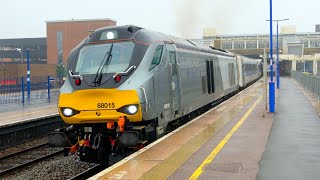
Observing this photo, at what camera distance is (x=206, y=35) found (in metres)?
130

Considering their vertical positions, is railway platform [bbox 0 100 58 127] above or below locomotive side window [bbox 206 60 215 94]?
below

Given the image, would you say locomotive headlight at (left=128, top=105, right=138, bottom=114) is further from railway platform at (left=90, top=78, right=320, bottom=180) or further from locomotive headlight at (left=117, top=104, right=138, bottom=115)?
railway platform at (left=90, top=78, right=320, bottom=180)

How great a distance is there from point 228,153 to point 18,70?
137 ft

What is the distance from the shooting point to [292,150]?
10.1m

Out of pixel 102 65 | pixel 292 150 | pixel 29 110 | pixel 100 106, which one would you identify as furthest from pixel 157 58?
pixel 29 110

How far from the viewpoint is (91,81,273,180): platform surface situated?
7715 millimetres

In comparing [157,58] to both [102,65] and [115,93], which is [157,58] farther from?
[115,93]

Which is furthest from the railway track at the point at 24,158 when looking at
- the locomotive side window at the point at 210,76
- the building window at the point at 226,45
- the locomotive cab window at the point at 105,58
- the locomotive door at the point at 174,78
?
the building window at the point at 226,45

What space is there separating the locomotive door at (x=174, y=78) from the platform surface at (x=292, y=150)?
2854mm

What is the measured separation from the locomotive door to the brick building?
64096 millimetres

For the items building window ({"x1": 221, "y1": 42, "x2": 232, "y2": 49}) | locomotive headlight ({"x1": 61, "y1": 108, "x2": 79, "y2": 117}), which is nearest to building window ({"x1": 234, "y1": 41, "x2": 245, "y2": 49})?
building window ({"x1": 221, "y1": 42, "x2": 232, "y2": 49})

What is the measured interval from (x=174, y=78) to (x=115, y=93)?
2932 millimetres

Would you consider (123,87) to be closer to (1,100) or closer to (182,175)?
(182,175)

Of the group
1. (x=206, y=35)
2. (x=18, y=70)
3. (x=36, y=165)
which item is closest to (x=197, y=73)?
(x=36, y=165)
